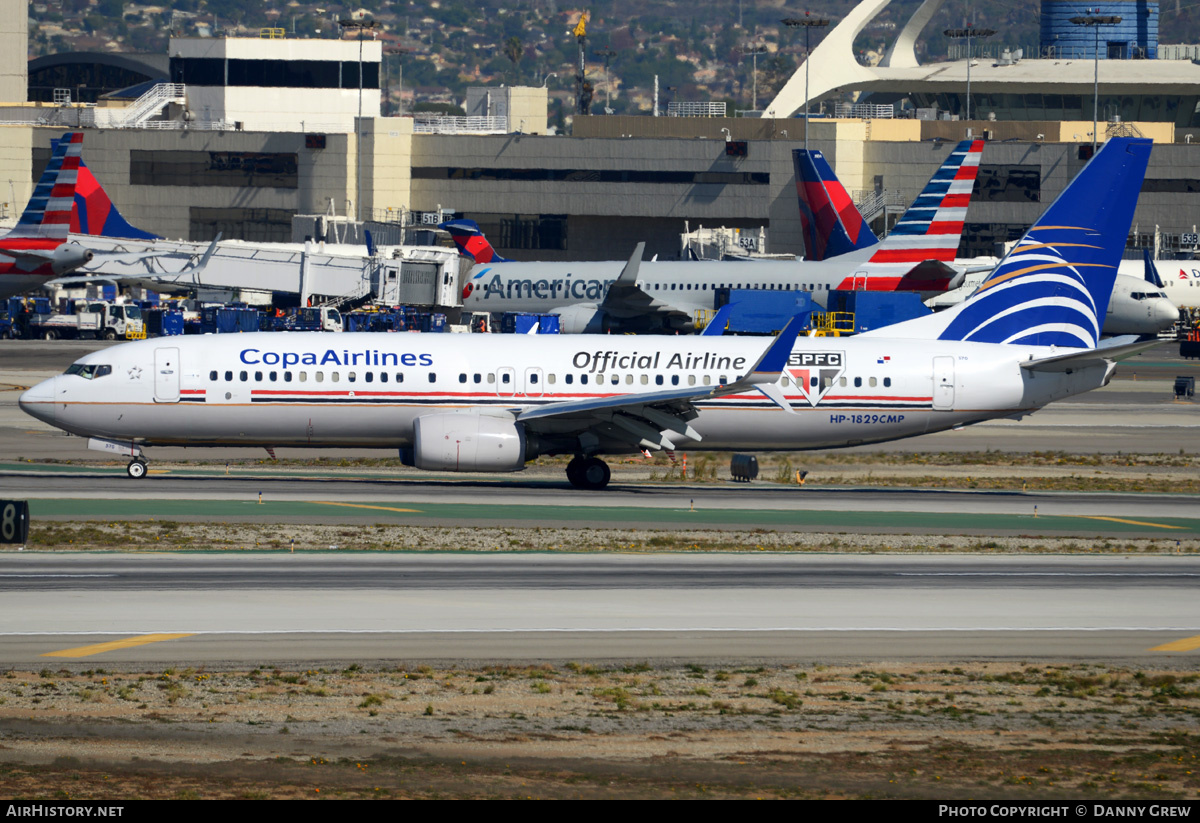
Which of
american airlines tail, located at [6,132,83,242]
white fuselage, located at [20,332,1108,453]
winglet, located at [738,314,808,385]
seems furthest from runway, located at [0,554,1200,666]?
american airlines tail, located at [6,132,83,242]

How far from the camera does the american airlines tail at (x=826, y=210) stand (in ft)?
333

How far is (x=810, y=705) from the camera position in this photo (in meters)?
20.1

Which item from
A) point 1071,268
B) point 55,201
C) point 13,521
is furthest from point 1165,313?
point 13,521

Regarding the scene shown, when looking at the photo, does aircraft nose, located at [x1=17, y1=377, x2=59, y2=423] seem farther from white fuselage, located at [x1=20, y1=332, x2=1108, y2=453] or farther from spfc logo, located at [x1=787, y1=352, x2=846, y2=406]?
spfc logo, located at [x1=787, y1=352, x2=846, y2=406]

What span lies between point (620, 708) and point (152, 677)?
672 cm

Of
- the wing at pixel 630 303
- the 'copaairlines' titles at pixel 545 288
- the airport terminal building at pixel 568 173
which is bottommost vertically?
the wing at pixel 630 303

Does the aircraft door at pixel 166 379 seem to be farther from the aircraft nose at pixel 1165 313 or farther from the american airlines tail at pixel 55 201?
the aircraft nose at pixel 1165 313

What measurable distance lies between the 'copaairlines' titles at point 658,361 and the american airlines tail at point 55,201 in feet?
148

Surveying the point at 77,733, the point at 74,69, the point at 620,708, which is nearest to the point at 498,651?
the point at 620,708

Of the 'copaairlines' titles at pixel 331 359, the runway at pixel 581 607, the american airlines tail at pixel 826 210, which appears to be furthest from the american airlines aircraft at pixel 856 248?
the runway at pixel 581 607

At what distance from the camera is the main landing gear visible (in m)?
41.7

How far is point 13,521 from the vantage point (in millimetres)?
30938

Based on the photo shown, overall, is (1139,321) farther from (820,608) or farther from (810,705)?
(810,705)
